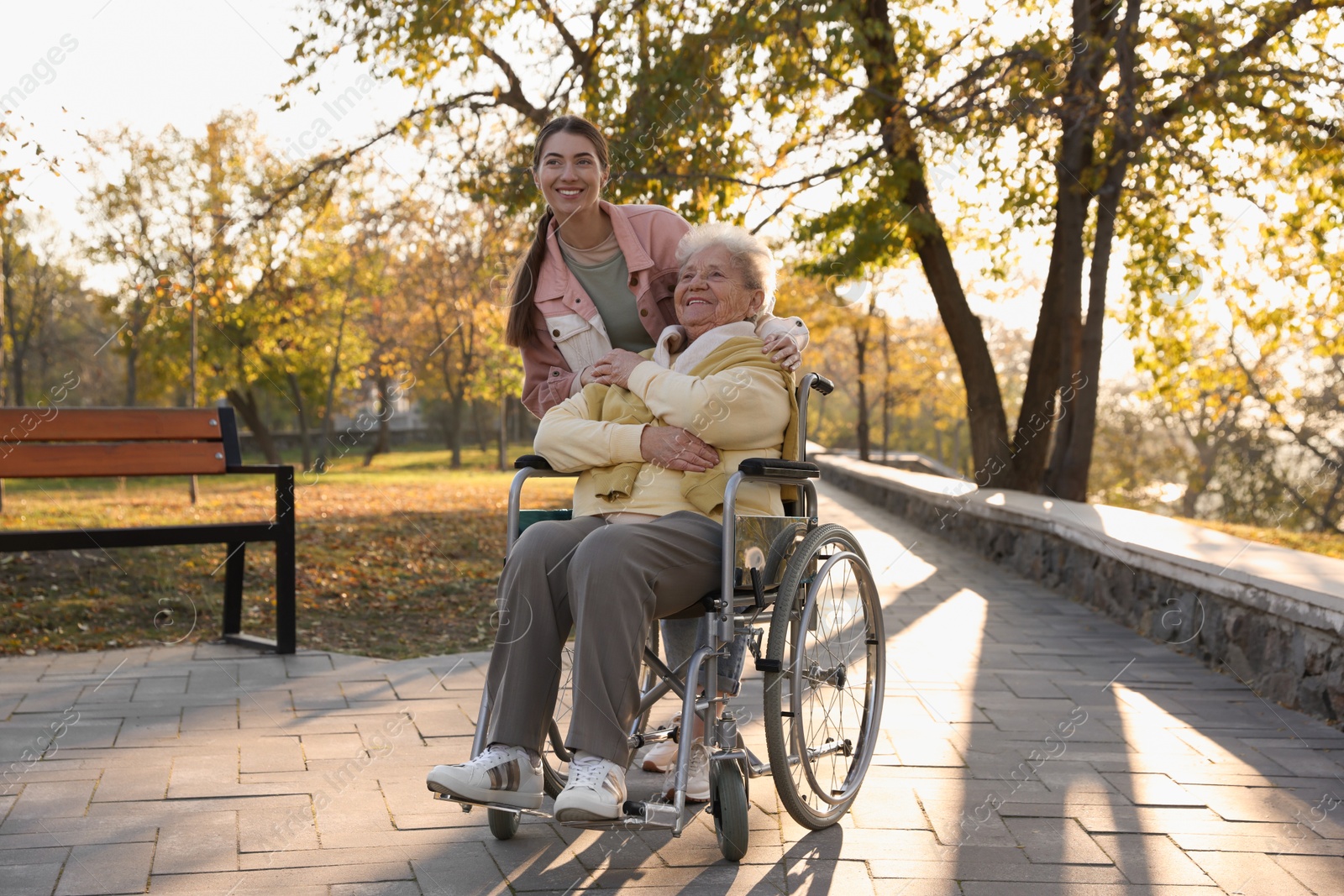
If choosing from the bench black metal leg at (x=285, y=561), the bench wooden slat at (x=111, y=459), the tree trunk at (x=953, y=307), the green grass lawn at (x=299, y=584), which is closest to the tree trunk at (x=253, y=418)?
the green grass lawn at (x=299, y=584)

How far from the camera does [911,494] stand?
1154cm

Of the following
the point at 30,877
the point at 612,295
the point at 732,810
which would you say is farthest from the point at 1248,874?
the point at 30,877

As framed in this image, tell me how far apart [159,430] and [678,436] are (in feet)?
9.94

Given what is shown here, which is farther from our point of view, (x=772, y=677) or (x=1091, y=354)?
(x=1091, y=354)

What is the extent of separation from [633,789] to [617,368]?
106cm

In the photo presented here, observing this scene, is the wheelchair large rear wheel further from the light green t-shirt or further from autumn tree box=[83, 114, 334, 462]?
autumn tree box=[83, 114, 334, 462]

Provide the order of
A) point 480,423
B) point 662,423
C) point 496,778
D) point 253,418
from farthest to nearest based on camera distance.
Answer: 1. point 480,423
2. point 253,418
3. point 662,423
4. point 496,778

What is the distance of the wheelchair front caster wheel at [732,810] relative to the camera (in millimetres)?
2502

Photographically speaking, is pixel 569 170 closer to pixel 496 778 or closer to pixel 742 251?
pixel 742 251

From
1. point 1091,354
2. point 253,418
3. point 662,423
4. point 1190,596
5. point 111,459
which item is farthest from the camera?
point 253,418

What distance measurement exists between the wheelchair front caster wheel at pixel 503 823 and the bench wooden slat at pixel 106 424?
104 inches

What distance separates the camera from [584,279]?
3.21m

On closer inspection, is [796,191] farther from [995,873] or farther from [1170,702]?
[995,873]

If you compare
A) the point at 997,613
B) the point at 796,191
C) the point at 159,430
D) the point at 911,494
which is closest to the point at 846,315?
the point at 911,494
